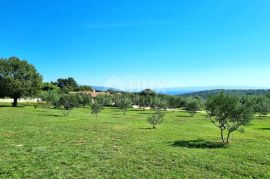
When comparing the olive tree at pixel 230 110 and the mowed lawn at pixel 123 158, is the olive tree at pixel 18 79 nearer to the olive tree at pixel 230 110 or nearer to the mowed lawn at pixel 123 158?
the mowed lawn at pixel 123 158

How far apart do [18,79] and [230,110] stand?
237 feet

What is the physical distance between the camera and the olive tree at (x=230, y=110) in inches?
1232

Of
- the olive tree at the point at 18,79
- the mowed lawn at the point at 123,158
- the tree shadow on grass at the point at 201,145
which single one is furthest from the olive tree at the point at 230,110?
the olive tree at the point at 18,79

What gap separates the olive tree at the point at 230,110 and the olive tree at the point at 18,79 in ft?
220

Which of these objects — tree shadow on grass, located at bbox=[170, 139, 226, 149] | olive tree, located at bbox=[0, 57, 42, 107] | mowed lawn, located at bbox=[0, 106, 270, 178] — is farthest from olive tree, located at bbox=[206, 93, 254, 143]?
olive tree, located at bbox=[0, 57, 42, 107]

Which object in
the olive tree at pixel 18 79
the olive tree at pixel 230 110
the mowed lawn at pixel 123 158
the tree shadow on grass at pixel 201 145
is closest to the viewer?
the mowed lawn at pixel 123 158

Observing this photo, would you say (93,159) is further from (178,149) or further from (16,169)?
(178,149)

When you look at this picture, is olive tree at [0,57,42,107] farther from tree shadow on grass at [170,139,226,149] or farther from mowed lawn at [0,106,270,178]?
tree shadow on grass at [170,139,226,149]

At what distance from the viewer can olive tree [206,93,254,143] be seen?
103 feet

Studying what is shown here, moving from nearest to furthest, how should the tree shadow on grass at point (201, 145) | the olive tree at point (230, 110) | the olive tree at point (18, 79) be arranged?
the tree shadow on grass at point (201, 145), the olive tree at point (230, 110), the olive tree at point (18, 79)

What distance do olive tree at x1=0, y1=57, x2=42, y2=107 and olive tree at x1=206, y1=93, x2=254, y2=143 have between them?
67084 millimetres

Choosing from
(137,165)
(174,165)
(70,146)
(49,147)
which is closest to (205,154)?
(174,165)

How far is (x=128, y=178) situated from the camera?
688 inches

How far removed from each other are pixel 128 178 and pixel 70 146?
1092cm
